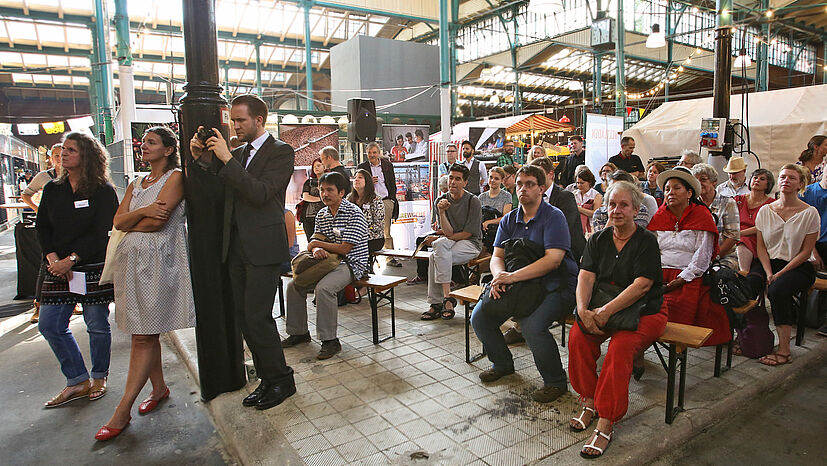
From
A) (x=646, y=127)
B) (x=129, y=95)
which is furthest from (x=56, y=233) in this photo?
(x=646, y=127)

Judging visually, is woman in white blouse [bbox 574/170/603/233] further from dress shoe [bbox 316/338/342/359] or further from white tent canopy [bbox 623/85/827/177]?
dress shoe [bbox 316/338/342/359]

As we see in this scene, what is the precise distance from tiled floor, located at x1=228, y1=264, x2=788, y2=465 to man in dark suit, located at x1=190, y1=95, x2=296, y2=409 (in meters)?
0.44

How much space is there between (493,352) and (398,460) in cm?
132

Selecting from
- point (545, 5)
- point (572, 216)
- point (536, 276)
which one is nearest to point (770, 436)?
point (536, 276)

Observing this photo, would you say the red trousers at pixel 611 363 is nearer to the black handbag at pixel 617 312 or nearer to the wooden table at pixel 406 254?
the black handbag at pixel 617 312

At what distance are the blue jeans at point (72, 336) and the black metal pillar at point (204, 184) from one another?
0.84 metres

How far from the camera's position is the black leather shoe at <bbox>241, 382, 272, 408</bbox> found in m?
3.47

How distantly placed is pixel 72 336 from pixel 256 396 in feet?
4.82

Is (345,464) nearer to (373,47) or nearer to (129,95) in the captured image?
(129,95)

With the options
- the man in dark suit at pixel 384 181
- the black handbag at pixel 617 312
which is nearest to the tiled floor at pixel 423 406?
the black handbag at pixel 617 312

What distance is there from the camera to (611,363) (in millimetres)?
2977

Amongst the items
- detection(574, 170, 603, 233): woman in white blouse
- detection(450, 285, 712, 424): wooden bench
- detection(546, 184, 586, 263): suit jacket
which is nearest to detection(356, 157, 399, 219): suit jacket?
detection(574, 170, 603, 233): woman in white blouse

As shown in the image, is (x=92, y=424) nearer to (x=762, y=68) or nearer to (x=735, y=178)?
(x=735, y=178)

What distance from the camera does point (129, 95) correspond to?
9047 millimetres
